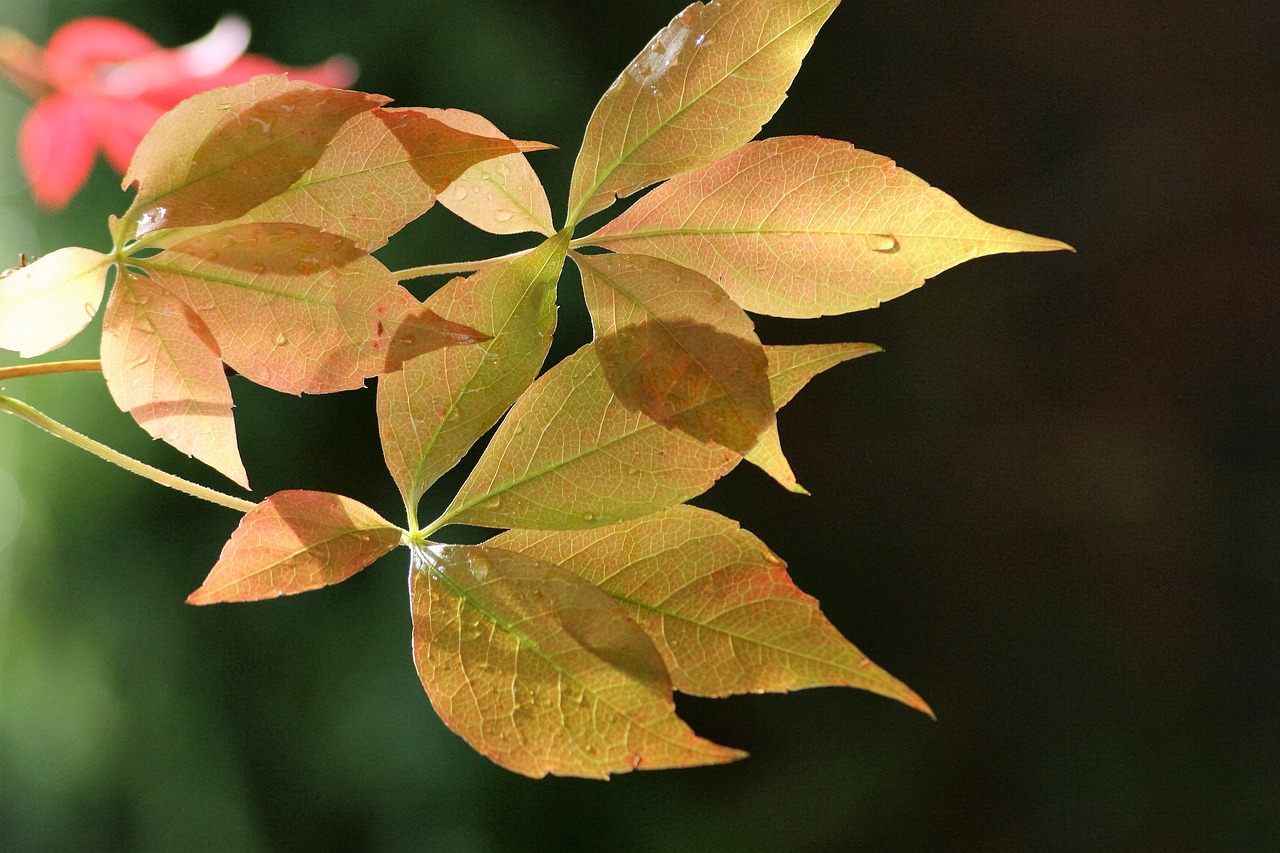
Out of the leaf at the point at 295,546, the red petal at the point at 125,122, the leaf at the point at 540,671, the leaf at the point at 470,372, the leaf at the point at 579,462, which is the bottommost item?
the leaf at the point at 540,671

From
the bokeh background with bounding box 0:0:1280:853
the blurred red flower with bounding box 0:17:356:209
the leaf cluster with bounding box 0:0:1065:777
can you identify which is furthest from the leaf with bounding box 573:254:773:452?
the bokeh background with bounding box 0:0:1280:853

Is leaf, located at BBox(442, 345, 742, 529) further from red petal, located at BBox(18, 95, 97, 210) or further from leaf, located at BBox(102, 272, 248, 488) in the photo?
red petal, located at BBox(18, 95, 97, 210)

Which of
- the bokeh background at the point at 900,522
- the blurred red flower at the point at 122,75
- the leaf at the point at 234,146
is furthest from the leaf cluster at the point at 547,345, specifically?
the bokeh background at the point at 900,522

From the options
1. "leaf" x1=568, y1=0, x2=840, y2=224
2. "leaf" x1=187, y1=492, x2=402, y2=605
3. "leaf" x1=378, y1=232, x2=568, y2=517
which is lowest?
"leaf" x1=187, y1=492, x2=402, y2=605

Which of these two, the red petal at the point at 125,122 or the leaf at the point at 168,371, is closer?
the leaf at the point at 168,371

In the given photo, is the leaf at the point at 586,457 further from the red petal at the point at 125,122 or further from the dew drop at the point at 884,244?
the red petal at the point at 125,122

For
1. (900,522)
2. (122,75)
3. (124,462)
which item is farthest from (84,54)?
(900,522)
